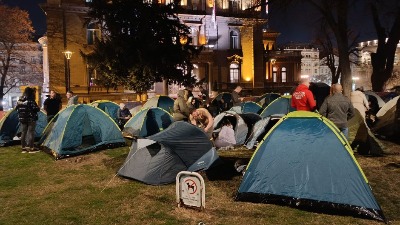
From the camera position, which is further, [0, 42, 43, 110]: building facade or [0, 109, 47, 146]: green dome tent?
[0, 42, 43, 110]: building facade

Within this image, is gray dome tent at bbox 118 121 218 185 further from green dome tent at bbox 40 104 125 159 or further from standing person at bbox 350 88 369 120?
standing person at bbox 350 88 369 120

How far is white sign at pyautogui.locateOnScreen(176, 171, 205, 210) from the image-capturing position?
18.9 ft

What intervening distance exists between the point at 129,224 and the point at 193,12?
36.2 meters

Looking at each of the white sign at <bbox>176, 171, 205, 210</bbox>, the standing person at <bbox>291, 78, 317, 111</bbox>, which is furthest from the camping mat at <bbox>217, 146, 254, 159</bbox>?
the white sign at <bbox>176, 171, 205, 210</bbox>

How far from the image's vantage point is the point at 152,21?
22953 millimetres

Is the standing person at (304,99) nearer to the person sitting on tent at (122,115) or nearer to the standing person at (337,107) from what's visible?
the standing person at (337,107)

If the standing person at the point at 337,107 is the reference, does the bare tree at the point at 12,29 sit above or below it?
above

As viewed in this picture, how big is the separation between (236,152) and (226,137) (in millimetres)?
644

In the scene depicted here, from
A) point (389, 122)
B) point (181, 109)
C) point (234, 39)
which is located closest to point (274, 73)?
point (234, 39)

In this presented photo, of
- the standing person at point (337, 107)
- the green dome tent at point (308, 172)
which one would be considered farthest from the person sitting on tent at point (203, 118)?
the green dome tent at point (308, 172)

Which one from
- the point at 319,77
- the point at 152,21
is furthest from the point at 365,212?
the point at 319,77

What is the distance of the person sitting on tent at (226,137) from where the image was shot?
1109 centimetres

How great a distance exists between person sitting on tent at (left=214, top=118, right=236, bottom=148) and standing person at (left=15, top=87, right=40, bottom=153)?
6.01 meters

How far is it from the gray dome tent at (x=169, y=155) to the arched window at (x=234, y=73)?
34.2 metres
